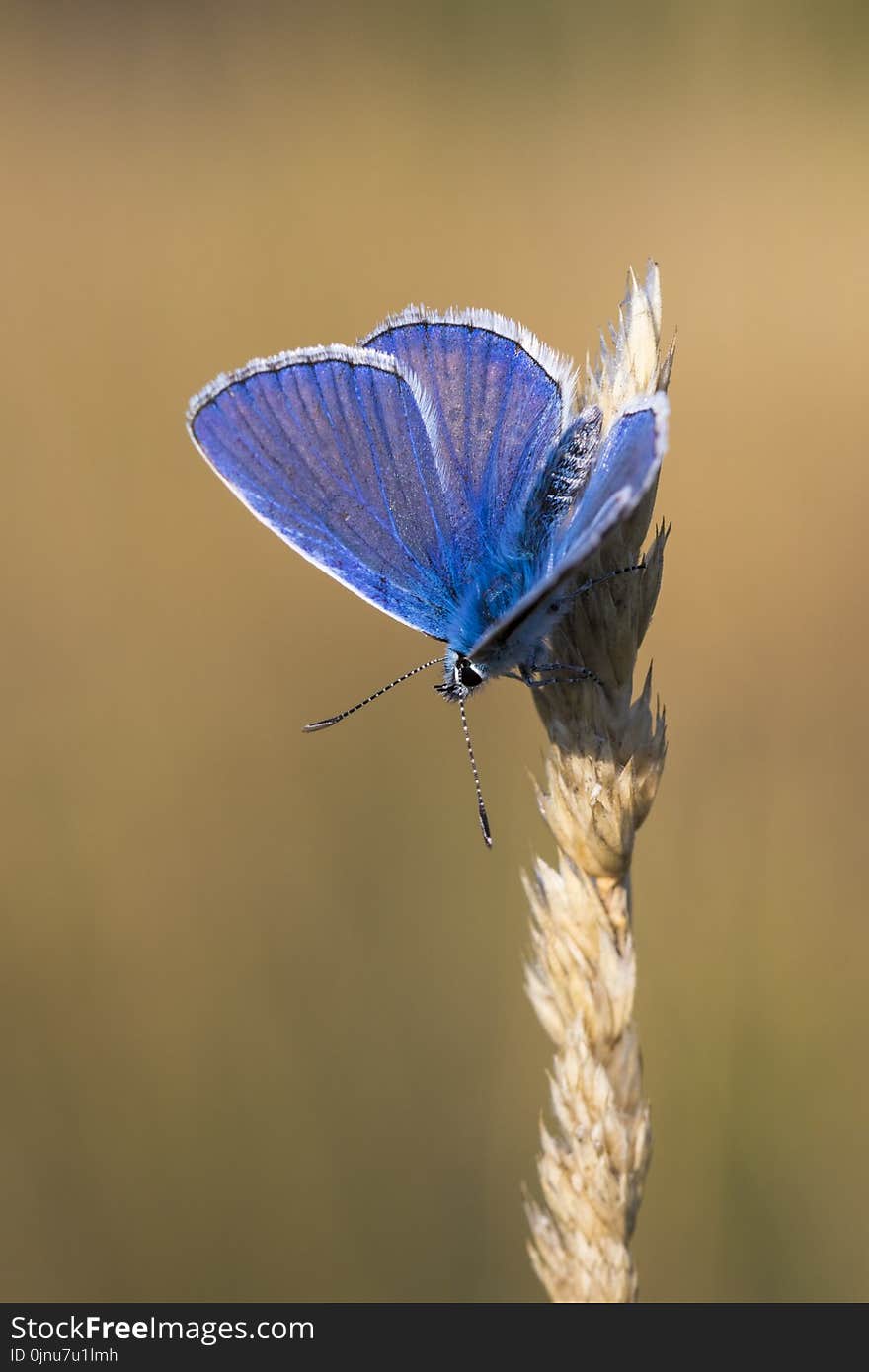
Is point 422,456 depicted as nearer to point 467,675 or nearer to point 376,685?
point 467,675

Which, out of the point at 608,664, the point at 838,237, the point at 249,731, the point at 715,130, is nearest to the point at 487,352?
the point at 608,664

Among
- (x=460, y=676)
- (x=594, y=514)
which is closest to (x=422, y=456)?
(x=460, y=676)

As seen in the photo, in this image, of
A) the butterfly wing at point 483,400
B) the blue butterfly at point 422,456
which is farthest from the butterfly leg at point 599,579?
the butterfly wing at point 483,400

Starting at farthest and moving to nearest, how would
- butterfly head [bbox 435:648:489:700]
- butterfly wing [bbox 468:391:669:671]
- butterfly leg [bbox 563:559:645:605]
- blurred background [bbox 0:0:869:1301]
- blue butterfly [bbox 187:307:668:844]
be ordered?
1. blurred background [bbox 0:0:869:1301]
2. blue butterfly [bbox 187:307:668:844]
3. butterfly head [bbox 435:648:489:700]
4. butterfly leg [bbox 563:559:645:605]
5. butterfly wing [bbox 468:391:669:671]

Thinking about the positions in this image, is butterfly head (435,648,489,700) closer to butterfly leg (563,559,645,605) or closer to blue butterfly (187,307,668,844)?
blue butterfly (187,307,668,844)

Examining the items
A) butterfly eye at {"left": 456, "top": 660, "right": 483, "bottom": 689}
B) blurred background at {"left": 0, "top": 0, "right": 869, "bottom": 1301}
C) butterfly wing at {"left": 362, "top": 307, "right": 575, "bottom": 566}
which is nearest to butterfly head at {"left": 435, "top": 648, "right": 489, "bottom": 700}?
butterfly eye at {"left": 456, "top": 660, "right": 483, "bottom": 689}

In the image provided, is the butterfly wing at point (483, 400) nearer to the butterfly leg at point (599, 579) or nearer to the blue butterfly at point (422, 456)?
the blue butterfly at point (422, 456)
